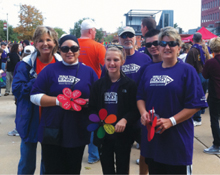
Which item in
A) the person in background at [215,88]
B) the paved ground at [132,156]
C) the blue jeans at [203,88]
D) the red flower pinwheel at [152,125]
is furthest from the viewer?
the blue jeans at [203,88]

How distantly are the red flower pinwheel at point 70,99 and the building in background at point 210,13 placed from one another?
77.5m

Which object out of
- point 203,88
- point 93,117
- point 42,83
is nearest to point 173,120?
point 93,117

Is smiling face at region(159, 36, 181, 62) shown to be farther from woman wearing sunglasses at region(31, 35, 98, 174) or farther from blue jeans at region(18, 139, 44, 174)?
blue jeans at region(18, 139, 44, 174)

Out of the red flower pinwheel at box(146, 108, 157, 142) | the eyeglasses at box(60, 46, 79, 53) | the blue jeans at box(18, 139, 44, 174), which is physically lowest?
the blue jeans at box(18, 139, 44, 174)

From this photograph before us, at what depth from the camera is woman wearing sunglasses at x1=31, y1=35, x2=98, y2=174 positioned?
2.55 meters

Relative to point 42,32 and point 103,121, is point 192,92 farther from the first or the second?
point 42,32

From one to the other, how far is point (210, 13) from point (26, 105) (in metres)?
88.0

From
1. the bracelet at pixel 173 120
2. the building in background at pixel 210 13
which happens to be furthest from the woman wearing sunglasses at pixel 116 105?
the building in background at pixel 210 13

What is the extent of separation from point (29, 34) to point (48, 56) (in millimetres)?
35117

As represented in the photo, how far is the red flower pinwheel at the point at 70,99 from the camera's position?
7.87 feet

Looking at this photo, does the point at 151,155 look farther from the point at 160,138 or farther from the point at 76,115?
the point at 76,115

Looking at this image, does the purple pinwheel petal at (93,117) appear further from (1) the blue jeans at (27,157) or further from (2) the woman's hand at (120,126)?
(1) the blue jeans at (27,157)

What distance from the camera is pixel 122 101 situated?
2.58 metres

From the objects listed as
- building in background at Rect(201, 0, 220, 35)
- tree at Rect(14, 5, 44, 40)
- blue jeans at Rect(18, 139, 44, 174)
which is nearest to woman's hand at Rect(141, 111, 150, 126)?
blue jeans at Rect(18, 139, 44, 174)
